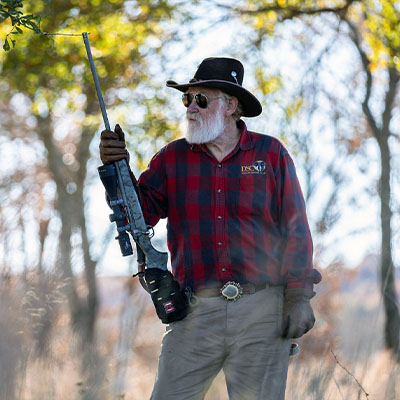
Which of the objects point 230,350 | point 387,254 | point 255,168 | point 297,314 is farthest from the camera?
point 387,254

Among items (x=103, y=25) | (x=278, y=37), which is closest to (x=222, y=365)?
(x=103, y=25)

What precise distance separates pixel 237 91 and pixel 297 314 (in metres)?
1.24

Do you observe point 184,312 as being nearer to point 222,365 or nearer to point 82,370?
point 222,365

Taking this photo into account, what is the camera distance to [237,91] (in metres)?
4.16

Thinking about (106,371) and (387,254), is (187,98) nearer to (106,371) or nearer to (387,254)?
(106,371)

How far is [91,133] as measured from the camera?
1502cm

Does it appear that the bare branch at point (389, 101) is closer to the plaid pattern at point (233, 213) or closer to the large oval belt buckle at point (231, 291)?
the plaid pattern at point (233, 213)

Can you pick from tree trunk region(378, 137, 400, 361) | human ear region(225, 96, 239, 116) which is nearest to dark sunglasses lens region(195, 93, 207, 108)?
human ear region(225, 96, 239, 116)

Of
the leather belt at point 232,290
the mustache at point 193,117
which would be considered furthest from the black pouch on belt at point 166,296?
the mustache at point 193,117

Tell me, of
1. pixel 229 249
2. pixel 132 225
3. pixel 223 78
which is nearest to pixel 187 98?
pixel 223 78

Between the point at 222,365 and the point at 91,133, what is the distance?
37.9 ft

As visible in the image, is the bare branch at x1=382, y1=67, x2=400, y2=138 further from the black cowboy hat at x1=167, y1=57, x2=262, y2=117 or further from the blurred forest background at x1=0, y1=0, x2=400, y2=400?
the black cowboy hat at x1=167, y1=57, x2=262, y2=117

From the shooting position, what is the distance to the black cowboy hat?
4098mm

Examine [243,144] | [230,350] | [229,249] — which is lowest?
[230,350]
